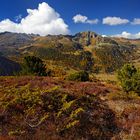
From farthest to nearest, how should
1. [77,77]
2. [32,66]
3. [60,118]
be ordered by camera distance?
[32,66]
[77,77]
[60,118]

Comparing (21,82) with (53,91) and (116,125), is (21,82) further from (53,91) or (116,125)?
(116,125)

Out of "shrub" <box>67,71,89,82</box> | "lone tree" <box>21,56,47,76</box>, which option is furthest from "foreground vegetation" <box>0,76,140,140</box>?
"lone tree" <box>21,56,47,76</box>

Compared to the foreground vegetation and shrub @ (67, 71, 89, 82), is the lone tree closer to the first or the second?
shrub @ (67, 71, 89, 82)

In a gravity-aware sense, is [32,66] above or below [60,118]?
below

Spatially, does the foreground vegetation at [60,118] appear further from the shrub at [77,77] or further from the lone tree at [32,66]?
the lone tree at [32,66]

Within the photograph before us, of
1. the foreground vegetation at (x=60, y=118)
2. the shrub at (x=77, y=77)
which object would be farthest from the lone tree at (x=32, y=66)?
the foreground vegetation at (x=60, y=118)

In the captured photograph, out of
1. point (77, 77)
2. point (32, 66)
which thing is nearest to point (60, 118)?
point (77, 77)

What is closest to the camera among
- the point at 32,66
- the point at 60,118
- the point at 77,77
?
the point at 60,118

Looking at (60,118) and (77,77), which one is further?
(77,77)

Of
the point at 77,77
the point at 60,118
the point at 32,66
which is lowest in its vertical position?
the point at 77,77

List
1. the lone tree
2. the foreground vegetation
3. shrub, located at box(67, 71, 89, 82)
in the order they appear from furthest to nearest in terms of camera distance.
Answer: the lone tree
shrub, located at box(67, 71, 89, 82)
the foreground vegetation

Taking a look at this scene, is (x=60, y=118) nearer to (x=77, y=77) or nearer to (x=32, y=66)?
(x=77, y=77)

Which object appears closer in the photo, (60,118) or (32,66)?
(60,118)

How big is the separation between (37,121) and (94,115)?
12.2 feet
